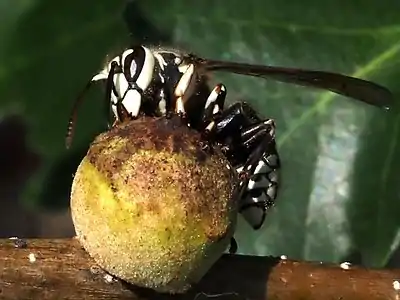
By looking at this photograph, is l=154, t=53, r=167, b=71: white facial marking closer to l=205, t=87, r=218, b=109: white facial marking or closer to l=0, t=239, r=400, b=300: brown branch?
l=205, t=87, r=218, b=109: white facial marking

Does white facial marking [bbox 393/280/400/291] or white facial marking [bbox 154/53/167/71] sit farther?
white facial marking [bbox 154/53/167/71]

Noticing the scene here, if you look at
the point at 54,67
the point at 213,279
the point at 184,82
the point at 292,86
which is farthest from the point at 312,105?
the point at 213,279

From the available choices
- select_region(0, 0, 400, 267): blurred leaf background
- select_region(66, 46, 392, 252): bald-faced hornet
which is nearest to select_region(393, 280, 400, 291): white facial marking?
select_region(66, 46, 392, 252): bald-faced hornet

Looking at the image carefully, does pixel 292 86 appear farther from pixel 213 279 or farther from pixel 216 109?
pixel 213 279

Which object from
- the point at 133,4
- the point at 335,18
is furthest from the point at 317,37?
the point at 133,4

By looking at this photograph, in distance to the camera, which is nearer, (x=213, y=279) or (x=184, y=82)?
(x=213, y=279)

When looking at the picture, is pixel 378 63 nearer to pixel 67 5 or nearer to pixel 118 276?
pixel 67 5

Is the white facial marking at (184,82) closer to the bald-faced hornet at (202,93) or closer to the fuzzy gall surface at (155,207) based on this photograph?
the bald-faced hornet at (202,93)
